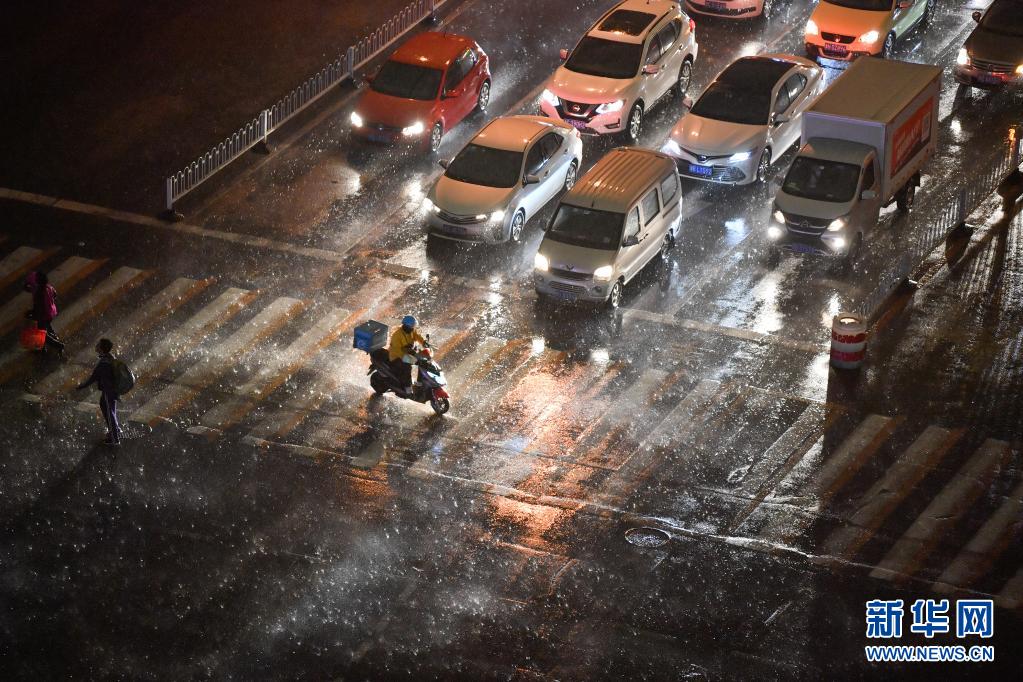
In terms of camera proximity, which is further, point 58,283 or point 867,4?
point 867,4

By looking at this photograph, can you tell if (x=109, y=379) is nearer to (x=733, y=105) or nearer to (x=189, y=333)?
(x=189, y=333)

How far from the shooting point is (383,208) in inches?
1182

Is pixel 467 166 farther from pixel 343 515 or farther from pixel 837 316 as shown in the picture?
pixel 343 515

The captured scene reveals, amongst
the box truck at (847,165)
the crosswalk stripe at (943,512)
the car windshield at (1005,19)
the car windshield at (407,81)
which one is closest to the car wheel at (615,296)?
the box truck at (847,165)

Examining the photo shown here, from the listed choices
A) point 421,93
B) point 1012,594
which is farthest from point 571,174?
point 1012,594

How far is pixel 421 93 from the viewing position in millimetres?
31922

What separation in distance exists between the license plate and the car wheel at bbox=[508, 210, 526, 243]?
3699 millimetres

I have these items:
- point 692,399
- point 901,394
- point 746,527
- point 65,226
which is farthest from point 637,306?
point 65,226

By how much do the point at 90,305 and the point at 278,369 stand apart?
430 cm

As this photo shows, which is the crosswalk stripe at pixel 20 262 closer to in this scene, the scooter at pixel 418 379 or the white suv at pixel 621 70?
the scooter at pixel 418 379

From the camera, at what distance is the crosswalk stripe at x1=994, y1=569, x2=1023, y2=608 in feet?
61.1

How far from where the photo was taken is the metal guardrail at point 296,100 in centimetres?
3064

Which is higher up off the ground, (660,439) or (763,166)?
(660,439)

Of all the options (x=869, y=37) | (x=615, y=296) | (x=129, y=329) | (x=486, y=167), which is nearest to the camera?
(x=129, y=329)
